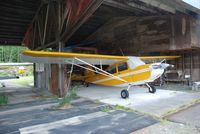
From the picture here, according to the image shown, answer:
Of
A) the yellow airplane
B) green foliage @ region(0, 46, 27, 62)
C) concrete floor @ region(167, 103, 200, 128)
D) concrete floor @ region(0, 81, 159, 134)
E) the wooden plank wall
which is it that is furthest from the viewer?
green foliage @ region(0, 46, 27, 62)

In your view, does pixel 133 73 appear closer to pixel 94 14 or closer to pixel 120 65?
pixel 120 65

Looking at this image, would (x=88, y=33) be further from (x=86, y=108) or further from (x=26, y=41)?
(x=86, y=108)

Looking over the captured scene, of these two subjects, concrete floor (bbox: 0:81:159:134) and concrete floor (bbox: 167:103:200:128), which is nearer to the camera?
concrete floor (bbox: 0:81:159:134)

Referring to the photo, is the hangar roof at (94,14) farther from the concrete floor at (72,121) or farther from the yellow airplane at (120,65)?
the concrete floor at (72,121)

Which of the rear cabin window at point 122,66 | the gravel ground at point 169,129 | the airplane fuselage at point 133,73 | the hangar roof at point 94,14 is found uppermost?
the hangar roof at point 94,14

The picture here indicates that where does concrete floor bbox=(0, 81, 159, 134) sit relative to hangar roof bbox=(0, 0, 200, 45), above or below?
below

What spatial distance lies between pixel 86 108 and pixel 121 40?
697cm

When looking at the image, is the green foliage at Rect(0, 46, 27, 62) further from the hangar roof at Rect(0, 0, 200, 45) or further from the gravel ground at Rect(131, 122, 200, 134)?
the gravel ground at Rect(131, 122, 200, 134)

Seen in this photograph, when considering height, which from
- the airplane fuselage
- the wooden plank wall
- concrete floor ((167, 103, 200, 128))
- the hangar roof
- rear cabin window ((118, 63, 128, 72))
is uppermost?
the hangar roof

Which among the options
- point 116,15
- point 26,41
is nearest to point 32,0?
point 26,41

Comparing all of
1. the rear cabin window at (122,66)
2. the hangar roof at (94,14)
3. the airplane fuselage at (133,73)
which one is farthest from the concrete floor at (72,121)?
the hangar roof at (94,14)

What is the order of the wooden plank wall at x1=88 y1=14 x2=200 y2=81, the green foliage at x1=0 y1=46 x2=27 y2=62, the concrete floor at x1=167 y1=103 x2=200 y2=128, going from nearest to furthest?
the concrete floor at x1=167 y1=103 x2=200 y2=128
the wooden plank wall at x1=88 y1=14 x2=200 y2=81
the green foliage at x1=0 y1=46 x2=27 y2=62

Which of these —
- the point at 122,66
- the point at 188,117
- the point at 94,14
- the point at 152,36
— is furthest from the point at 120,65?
the point at 94,14

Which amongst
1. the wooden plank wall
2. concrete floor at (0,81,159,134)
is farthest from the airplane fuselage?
the wooden plank wall
